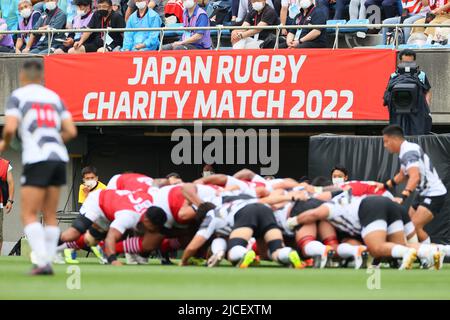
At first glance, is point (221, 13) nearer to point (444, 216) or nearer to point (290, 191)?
point (444, 216)

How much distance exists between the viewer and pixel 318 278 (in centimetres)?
1272

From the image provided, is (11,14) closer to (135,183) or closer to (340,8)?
(340,8)

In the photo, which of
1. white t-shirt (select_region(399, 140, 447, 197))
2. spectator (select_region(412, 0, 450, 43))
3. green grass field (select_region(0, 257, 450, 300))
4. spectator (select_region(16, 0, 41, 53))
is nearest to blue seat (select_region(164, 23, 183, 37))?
spectator (select_region(16, 0, 41, 53))

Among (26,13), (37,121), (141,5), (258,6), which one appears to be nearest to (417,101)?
(258,6)

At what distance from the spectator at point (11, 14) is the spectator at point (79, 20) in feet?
6.94

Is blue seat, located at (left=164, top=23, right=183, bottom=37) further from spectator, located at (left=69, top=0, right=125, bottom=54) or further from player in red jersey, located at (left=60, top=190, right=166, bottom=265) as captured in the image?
player in red jersey, located at (left=60, top=190, right=166, bottom=265)

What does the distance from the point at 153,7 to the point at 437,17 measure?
5.72 meters

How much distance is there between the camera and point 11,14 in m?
27.4

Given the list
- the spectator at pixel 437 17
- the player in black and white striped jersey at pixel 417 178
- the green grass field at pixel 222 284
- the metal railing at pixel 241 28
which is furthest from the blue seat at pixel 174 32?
the green grass field at pixel 222 284

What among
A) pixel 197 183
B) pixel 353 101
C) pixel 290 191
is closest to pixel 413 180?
pixel 290 191

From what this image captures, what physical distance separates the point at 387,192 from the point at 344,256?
178 centimetres

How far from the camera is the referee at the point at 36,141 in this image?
462 inches

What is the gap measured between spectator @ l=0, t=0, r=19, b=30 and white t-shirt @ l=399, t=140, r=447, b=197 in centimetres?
1292

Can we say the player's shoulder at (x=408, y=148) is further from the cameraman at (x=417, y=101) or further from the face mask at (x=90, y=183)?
the face mask at (x=90, y=183)
